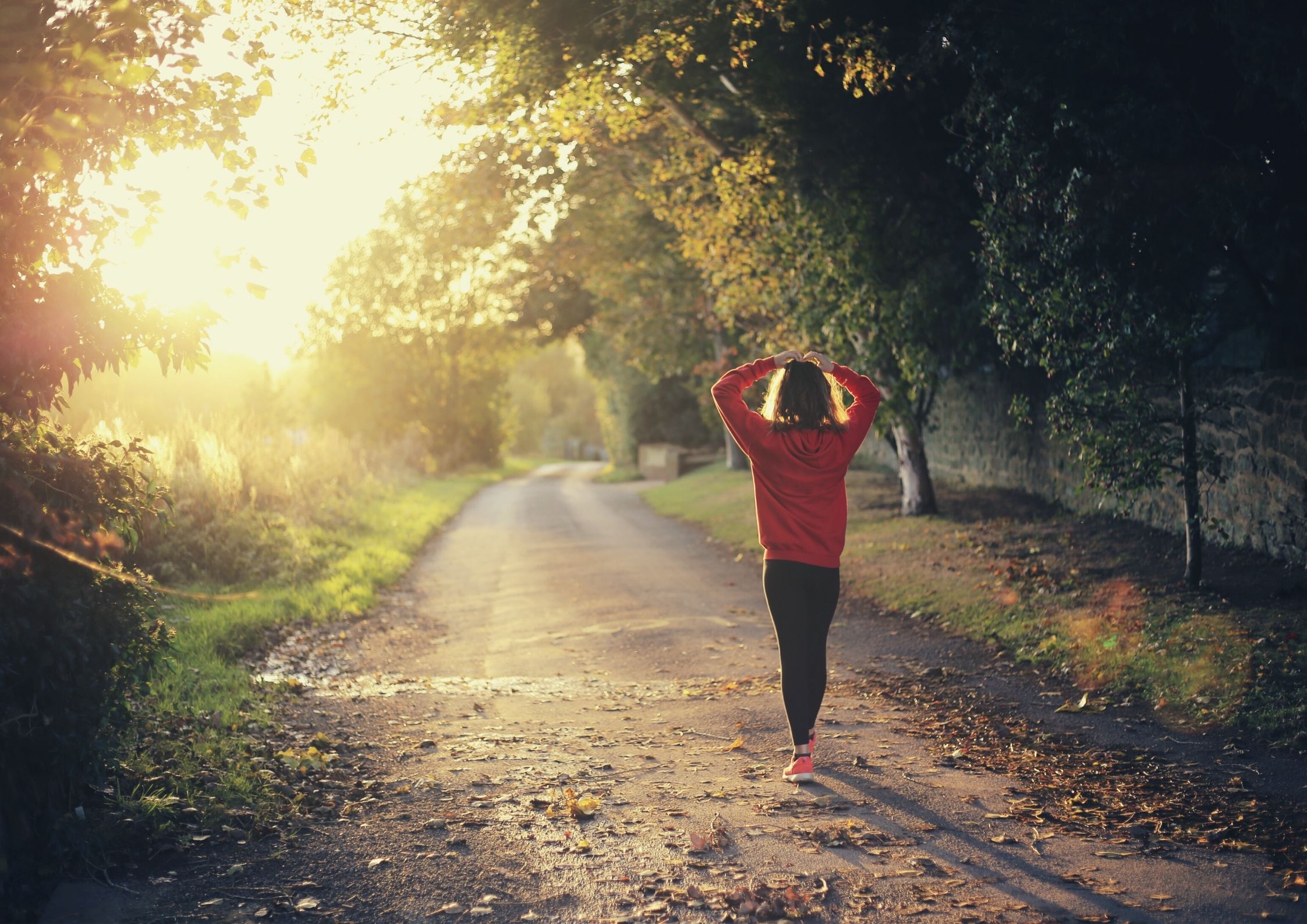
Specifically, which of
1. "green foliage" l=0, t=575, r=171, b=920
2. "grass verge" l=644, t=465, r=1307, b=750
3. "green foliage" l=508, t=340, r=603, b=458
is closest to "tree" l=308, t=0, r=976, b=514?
"grass verge" l=644, t=465, r=1307, b=750

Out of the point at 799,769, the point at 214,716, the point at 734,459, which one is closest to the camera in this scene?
the point at 799,769

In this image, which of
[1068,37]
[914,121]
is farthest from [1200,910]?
[914,121]

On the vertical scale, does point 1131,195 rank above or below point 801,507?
above

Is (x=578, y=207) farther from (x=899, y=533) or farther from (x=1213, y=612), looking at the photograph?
(x=1213, y=612)

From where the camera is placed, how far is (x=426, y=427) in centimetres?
4806

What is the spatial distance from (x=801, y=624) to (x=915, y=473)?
39.6 feet

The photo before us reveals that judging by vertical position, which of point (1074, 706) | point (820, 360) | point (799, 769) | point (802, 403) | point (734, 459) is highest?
point (820, 360)

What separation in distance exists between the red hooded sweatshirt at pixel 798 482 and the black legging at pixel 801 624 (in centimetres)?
8

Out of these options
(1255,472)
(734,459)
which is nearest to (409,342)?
(734,459)

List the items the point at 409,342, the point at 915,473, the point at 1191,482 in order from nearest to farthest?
the point at 1191,482, the point at 915,473, the point at 409,342

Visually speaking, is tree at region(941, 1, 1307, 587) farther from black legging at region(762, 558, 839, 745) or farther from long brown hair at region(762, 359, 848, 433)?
black legging at region(762, 558, 839, 745)

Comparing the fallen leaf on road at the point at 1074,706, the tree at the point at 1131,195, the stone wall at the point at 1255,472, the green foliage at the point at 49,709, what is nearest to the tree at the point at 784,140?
the tree at the point at 1131,195

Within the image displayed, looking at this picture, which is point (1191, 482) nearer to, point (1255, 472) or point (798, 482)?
point (1255, 472)

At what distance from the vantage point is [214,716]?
23.7 ft
